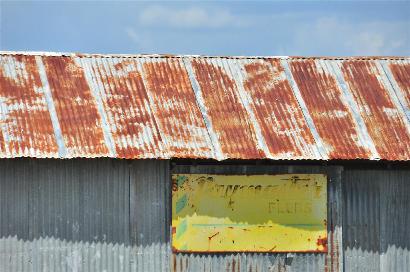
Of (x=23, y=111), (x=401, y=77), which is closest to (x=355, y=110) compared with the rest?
(x=401, y=77)

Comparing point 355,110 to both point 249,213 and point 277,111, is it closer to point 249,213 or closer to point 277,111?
point 277,111

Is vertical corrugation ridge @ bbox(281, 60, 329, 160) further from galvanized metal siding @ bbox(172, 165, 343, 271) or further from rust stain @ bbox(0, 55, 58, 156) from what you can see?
rust stain @ bbox(0, 55, 58, 156)

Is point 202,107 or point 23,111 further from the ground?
point 202,107

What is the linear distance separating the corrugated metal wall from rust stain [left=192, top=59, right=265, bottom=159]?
513mm

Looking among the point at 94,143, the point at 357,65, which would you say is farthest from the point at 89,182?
the point at 357,65

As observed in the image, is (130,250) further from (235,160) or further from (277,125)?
(277,125)

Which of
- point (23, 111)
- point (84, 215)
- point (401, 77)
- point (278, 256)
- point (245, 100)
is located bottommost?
point (278, 256)

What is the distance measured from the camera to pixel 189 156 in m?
19.8

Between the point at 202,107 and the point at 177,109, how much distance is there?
0.57m

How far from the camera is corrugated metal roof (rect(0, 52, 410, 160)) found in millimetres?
19969

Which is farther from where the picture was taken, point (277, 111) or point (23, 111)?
point (277, 111)

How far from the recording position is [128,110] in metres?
21.0

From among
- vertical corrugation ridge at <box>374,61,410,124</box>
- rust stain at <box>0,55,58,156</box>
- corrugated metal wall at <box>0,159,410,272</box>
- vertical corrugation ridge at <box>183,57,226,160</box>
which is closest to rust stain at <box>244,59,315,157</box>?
corrugated metal wall at <box>0,159,410,272</box>

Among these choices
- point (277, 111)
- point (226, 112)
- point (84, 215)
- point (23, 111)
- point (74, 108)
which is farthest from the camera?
point (277, 111)
